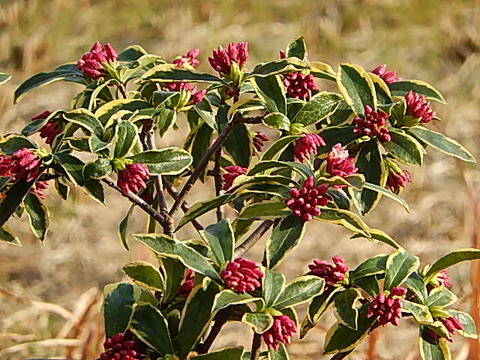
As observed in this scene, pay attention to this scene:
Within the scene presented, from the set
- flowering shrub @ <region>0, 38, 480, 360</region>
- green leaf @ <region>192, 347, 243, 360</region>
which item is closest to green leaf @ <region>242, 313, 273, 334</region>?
flowering shrub @ <region>0, 38, 480, 360</region>

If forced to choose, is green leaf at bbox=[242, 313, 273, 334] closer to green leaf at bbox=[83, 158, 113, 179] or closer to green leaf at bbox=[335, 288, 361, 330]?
green leaf at bbox=[335, 288, 361, 330]

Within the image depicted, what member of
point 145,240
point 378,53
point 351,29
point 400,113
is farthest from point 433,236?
point 145,240

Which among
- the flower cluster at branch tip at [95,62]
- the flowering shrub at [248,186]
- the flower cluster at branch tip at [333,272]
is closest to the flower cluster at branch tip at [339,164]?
the flowering shrub at [248,186]

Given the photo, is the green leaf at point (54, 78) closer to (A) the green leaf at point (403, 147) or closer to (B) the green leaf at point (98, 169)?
(B) the green leaf at point (98, 169)

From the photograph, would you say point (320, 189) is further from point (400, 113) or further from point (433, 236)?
point (433, 236)

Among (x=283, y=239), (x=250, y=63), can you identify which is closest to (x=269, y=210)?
(x=283, y=239)

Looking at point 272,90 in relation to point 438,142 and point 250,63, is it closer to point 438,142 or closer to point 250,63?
point 438,142
